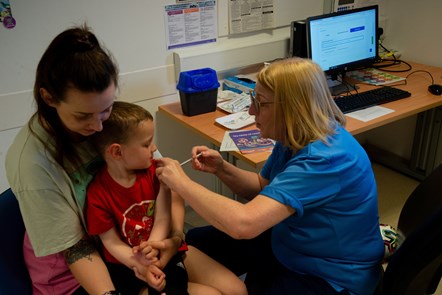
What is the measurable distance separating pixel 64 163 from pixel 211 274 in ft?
1.96

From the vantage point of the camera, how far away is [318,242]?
1343mm

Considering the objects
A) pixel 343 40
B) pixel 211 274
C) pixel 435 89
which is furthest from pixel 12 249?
pixel 435 89

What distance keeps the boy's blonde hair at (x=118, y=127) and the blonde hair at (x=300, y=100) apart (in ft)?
1.35

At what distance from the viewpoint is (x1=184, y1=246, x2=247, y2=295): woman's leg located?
4.68 ft

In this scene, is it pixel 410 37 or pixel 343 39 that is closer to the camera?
pixel 343 39

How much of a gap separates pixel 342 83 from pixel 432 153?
3.14 feet

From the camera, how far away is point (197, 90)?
2.26 metres

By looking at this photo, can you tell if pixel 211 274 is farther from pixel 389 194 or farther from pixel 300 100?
pixel 389 194

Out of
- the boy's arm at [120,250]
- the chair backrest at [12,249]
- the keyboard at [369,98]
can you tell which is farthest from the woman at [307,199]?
the keyboard at [369,98]

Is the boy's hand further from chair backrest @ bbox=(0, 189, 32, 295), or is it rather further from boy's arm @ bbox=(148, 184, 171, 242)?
chair backrest @ bbox=(0, 189, 32, 295)

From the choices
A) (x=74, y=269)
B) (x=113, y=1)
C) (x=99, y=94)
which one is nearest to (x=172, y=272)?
(x=74, y=269)

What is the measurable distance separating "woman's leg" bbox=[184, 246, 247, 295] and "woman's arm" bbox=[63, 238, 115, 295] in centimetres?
29

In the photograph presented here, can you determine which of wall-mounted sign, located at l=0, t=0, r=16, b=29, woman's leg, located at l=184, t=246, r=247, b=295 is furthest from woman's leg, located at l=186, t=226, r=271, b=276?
wall-mounted sign, located at l=0, t=0, r=16, b=29

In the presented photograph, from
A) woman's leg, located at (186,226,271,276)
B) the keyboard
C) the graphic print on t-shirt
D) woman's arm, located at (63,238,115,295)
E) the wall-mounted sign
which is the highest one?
the wall-mounted sign
